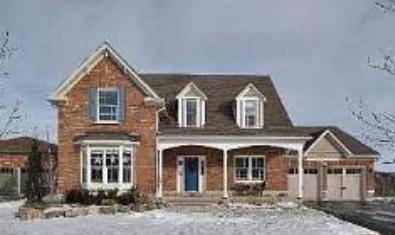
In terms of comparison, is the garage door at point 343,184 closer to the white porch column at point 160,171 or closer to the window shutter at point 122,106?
the white porch column at point 160,171

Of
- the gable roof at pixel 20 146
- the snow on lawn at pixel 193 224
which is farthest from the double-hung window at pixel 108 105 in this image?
the gable roof at pixel 20 146

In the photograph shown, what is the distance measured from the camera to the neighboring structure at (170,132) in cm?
3981

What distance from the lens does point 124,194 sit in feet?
123

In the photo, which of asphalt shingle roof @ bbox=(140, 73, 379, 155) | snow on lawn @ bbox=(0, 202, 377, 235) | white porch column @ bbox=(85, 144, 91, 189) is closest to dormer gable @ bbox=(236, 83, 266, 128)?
asphalt shingle roof @ bbox=(140, 73, 379, 155)

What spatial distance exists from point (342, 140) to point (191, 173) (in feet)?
51.6

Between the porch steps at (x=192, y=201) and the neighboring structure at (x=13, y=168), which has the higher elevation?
the neighboring structure at (x=13, y=168)

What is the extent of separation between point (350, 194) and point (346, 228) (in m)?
25.8

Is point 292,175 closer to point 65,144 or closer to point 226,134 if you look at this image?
point 226,134

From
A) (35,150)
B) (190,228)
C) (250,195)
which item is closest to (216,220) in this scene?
(190,228)

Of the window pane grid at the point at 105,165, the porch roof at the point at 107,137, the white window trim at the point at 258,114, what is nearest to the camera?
the window pane grid at the point at 105,165

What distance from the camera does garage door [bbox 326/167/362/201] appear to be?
51.0 m

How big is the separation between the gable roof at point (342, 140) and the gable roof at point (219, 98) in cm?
541

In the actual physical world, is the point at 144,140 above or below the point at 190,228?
above

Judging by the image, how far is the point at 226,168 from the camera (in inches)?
1641
